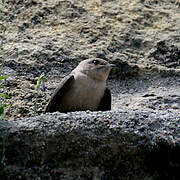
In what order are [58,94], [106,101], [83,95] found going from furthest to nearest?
[106,101] < [83,95] < [58,94]

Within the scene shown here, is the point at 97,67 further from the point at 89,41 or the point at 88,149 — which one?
the point at 88,149

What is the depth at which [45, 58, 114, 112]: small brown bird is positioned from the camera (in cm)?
521

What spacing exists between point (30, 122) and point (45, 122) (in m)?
0.12

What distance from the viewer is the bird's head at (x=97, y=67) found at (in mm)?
5530

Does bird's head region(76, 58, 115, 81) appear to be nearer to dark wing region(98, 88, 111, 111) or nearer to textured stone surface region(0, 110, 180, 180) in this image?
dark wing region(98, 88, 111, 111)

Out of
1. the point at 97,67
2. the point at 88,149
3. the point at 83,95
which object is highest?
the point at 88,149

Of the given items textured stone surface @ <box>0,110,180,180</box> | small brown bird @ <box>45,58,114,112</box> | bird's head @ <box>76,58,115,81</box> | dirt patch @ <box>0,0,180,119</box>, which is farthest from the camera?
dirt patch @ <box>0,0,180,119</box>

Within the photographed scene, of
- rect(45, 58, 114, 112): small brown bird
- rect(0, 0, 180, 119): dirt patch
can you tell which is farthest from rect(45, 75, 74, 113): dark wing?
rect(0, 0, 180, 119): dirt patch

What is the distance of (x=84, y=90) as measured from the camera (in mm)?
5336

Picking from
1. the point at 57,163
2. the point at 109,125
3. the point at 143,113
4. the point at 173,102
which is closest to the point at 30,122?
the point at 57,163

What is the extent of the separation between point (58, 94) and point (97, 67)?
0.73 metres

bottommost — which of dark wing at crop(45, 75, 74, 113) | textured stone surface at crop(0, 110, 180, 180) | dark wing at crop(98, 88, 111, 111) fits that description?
dark wing at crop(98, 88, 111, 111)

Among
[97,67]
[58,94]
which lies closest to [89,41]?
[97,67]

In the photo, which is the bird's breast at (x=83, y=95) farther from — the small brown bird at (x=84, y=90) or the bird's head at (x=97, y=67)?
the bird's head at (x=97, y=67)
